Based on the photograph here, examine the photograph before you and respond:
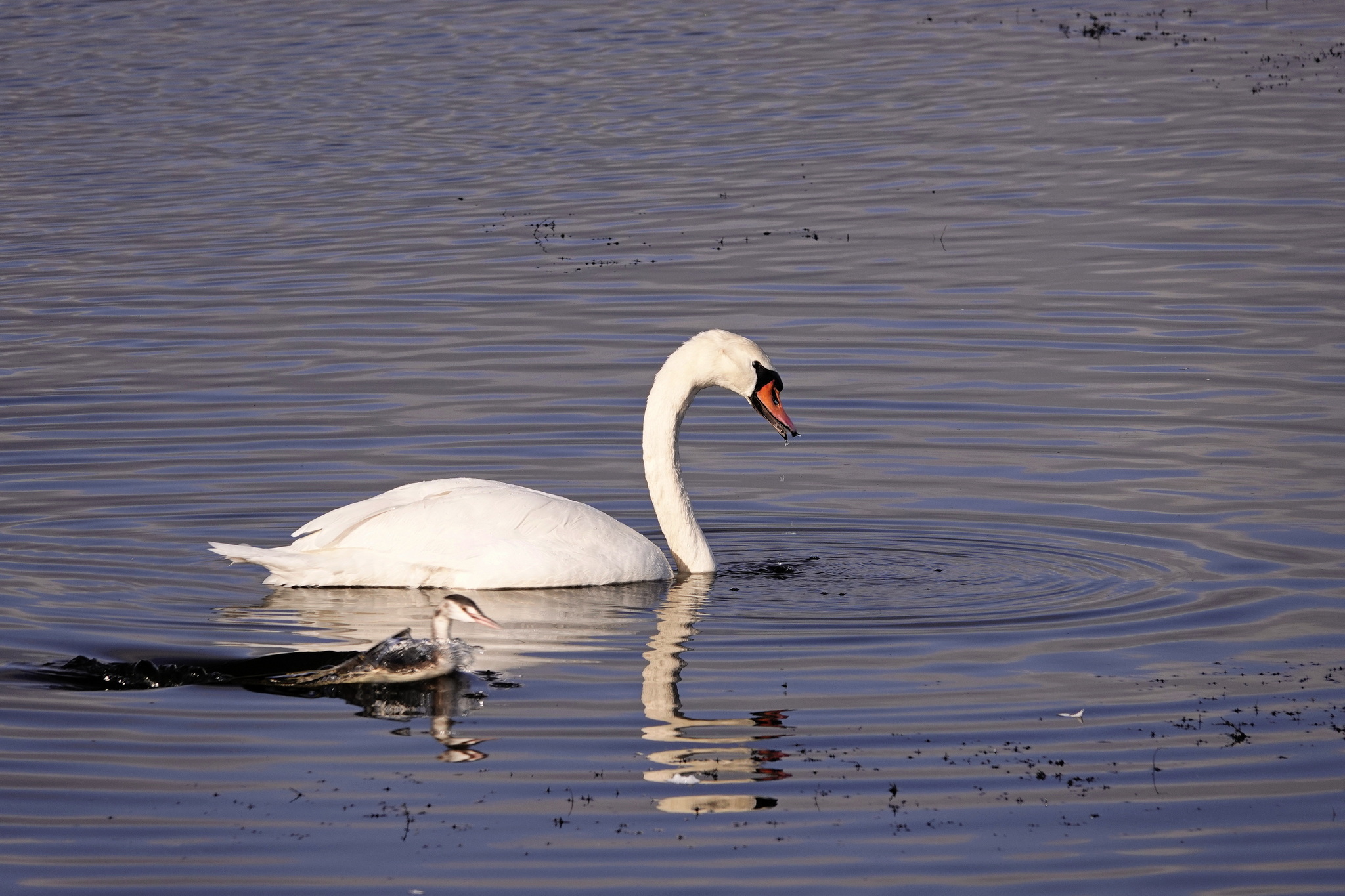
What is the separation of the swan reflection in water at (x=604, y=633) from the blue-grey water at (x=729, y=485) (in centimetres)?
4

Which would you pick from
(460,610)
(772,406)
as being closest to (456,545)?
(460,610)

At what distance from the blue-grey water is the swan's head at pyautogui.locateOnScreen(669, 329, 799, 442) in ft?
2.68

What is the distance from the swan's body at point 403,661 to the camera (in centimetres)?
922

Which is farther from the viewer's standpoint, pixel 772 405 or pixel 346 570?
pixel 772 405

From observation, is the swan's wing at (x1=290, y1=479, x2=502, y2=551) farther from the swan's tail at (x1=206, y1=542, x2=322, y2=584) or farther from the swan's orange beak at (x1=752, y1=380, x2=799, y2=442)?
the swan's orange beak at (x1=752, y1=380, x2=799, y2=442)

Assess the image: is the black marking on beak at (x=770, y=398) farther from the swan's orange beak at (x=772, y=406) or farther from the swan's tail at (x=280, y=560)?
the swan's tail at (x=280, y=560)

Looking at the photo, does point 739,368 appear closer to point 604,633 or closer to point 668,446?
point 668,446

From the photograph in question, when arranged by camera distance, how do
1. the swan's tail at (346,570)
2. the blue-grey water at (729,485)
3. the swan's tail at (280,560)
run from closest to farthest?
1. the blue-grey water at (729,485)
2. the swan's tail at (280,560)
3. the swan's tail at (346,570)

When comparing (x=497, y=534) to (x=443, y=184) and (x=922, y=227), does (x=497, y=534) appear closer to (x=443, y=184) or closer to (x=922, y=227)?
(x=922, y=227)

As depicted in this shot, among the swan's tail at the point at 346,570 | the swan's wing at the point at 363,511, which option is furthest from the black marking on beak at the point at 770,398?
the swan's tail at the point at 346,570

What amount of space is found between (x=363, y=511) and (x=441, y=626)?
198 centimetres

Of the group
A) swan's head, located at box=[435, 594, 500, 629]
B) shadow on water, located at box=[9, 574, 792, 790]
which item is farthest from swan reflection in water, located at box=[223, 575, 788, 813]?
swan's head, located at box=[435, 594, 500, 629]

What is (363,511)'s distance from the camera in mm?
11320

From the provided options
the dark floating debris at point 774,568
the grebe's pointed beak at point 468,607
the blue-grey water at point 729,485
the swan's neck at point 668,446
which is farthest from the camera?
the swan's neck at point 668,446
